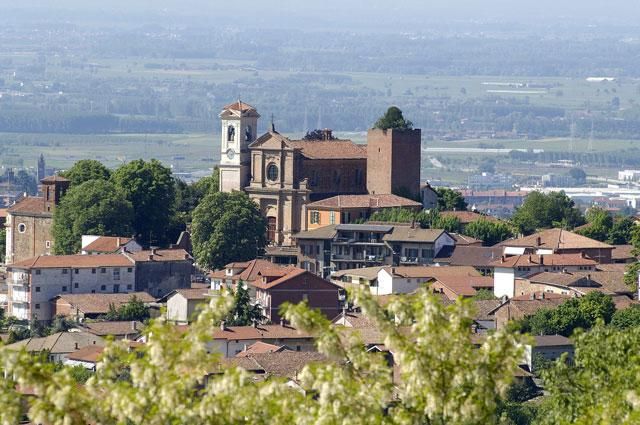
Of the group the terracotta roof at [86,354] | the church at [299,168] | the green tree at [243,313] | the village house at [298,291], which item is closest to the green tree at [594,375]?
the terracotta roof at [86,354]

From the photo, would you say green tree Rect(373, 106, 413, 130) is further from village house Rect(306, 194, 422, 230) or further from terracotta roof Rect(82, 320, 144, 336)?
terracotta roof Rect(82, 320, 144, 336)

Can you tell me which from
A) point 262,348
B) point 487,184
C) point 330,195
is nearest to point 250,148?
point 330,195

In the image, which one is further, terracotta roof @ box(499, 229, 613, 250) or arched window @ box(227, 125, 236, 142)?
arched window @ box(227, 125, 236, 142)

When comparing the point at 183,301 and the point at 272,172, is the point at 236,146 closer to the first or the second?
the point at 272,172

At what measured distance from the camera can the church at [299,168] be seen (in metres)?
68.8

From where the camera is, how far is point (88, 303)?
183 feet

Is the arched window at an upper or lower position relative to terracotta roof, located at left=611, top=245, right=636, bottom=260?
upper

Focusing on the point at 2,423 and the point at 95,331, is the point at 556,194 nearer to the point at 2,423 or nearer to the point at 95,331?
the point at 95,331

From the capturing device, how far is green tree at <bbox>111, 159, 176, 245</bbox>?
6669 centimetres

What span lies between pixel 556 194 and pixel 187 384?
5881cm

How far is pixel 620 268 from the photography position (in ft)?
194

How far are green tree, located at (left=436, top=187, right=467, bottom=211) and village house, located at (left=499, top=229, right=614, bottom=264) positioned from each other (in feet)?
35.3

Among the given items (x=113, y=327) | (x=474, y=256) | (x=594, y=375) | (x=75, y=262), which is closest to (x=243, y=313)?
(x=113, y=327)

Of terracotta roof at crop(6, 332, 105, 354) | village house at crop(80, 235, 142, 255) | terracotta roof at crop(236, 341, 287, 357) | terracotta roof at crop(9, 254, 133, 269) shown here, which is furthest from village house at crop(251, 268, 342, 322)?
village house at crop(80, 235, 142, 255)
